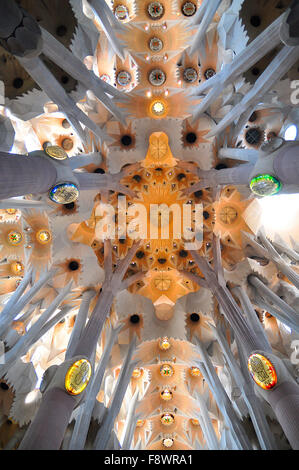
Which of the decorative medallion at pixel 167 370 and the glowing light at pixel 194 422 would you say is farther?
the glowing light at pixel 194 422

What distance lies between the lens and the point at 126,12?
1203 cm

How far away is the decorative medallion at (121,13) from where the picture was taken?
12.0 meters

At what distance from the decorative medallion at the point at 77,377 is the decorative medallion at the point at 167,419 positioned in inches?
359

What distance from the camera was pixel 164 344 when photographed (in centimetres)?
1285

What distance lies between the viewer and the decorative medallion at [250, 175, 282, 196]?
5736mm

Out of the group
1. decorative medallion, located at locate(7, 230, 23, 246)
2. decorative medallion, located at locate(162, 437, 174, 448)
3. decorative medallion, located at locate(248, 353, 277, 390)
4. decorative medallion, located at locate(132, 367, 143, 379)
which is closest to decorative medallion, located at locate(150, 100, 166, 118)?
decorative medallion, located at locate(7, 230, 23, 246)

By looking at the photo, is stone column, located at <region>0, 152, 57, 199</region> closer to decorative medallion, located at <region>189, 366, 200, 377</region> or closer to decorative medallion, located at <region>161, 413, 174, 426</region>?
decorative medallion, located at <region>189, 366, 200, 377</region>

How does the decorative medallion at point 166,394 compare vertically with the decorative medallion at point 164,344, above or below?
below

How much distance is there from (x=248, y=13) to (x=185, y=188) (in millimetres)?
6939

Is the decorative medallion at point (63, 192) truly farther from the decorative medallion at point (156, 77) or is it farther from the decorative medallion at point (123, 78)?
the decorative medallion at point (123, 78)

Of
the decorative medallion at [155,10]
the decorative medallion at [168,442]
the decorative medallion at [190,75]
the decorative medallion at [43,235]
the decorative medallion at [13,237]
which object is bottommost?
the decorative medallion at [168,442]

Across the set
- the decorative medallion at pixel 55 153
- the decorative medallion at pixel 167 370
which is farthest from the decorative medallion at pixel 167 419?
the decorative medallion at pixel 55 153

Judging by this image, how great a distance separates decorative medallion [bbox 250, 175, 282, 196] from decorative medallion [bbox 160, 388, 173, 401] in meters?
10.8

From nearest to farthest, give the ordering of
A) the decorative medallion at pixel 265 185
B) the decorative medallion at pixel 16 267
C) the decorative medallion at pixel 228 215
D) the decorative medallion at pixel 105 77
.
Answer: the decorative medallion at pixel 265 185, the decorative medallion at pixel 105 77, the decorative medallion at pixel 228 215, the decorative medallion at pixel 16 267
